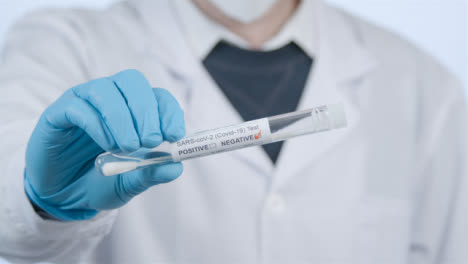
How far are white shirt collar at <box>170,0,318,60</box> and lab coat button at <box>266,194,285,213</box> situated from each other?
0.35 metres

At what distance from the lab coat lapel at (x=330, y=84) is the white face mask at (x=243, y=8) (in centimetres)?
16

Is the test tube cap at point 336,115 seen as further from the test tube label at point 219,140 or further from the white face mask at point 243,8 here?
the white face mask at point 243,8

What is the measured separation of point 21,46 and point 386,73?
827 mm

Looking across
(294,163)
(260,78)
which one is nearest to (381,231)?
(294,163)

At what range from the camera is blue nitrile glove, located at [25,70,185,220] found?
67 cm

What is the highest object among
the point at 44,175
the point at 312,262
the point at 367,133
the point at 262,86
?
the point at 44,175

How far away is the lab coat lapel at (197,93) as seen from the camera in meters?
1.03

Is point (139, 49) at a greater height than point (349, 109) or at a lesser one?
greater

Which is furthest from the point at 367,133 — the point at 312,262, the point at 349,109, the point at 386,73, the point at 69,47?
the point at 69,47

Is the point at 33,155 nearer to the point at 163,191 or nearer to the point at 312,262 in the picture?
the point at 163,191

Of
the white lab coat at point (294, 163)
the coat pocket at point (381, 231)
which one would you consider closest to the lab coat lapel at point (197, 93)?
the white lab coat at point (294, 163)

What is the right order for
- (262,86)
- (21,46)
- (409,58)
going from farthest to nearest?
(409,58) → (262,86) → (21,46)

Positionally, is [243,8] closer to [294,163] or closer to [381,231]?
[294,163]

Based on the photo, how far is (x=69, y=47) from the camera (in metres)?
1.04
